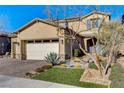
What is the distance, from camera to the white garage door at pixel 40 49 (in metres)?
19.1

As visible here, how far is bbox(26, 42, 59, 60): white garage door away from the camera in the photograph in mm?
19141

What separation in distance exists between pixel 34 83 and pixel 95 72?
389cm

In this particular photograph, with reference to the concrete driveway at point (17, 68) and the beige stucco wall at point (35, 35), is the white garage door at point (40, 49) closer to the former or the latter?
the beige stucco wall at point (35, 35)

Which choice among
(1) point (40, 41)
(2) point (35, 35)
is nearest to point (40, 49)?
(1) point (40, 41)

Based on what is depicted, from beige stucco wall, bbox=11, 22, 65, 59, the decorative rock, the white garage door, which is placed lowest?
the decorative rock

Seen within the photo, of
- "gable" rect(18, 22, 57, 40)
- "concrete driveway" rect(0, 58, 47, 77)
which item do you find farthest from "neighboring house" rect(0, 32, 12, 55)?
"concrete driveway" rect(0, 58, 47, 77)

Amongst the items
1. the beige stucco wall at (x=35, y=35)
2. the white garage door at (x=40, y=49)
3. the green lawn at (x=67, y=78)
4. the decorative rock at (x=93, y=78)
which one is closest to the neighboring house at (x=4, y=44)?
the beige stucco wall at (x=35, y=35)

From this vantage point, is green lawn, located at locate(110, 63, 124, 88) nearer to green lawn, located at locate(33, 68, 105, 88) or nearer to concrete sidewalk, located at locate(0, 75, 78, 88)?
green lawn, located at locate(33, 68, 105, 88)

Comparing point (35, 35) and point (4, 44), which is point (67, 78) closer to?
point (35, 35)

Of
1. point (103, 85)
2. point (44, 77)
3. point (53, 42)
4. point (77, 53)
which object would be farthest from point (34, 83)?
point (77, 53)

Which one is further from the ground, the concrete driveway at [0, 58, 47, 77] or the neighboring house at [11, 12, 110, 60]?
the neighboring house at [11, 12, 110, 60]

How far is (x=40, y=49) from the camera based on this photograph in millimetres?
19922
